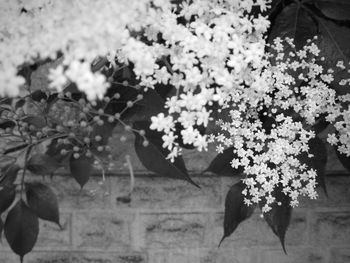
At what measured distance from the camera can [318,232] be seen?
1145mm

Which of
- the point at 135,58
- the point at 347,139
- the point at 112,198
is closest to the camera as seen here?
the point at 135,58

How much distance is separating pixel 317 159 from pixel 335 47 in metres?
0.18

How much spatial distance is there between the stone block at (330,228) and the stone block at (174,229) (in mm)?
257

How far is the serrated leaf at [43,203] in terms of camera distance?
0.83 metres

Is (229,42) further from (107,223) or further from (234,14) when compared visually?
(107,223)


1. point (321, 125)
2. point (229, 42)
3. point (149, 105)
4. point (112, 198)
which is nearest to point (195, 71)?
point (229, 42)

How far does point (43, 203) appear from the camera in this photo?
0.83 metres

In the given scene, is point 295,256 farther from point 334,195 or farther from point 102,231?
point 102,231

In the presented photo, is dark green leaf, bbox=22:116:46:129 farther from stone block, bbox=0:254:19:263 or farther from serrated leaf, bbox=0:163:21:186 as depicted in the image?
stone block, bbox=0:254:19:263

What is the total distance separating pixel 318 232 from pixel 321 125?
39 centimetres

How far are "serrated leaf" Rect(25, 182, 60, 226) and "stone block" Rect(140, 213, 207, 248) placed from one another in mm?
332

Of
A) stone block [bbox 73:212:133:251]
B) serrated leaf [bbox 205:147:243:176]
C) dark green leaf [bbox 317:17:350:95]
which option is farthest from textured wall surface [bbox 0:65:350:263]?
dark green leaf [bbox 317:17:350:95]

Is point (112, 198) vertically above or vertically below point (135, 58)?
below

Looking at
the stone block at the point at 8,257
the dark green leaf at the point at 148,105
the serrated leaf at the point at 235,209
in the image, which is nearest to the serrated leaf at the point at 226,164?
the serrated leaf at the point at 235,209
